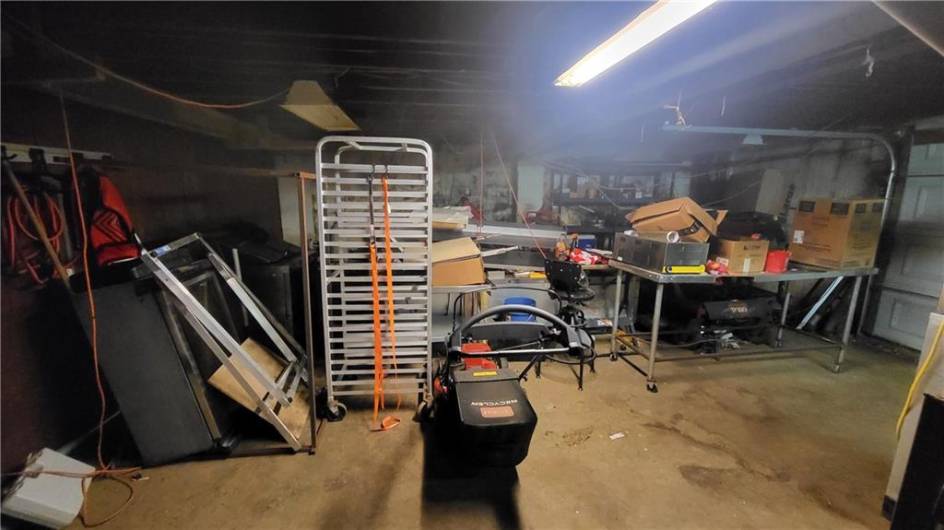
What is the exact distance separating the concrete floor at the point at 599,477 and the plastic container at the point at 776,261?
981mm

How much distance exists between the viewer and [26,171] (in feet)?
5.62

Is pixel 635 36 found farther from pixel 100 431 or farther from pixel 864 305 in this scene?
pixel 864 305

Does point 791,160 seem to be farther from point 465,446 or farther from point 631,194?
point 465,446

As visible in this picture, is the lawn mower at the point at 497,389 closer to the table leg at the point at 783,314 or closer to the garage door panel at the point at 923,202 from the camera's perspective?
the table leg at the point at 783,314

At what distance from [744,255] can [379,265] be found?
275cm

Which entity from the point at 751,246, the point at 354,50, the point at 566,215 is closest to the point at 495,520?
the point at 354,50

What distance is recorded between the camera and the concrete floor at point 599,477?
5.49 ft

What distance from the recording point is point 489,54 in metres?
1.79

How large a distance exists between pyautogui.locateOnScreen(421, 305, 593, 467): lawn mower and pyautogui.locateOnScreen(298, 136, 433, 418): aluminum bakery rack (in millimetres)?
648

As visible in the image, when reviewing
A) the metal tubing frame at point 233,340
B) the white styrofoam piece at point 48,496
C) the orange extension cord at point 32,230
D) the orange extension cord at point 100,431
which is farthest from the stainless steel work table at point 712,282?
the orange extension cord at point 32,230

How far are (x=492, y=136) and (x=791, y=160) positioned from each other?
143 inches

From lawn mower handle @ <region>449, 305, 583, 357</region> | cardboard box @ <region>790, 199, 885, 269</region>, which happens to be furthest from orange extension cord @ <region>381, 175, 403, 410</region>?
cardboard box @ <region>790, 199, 885, 269</region>

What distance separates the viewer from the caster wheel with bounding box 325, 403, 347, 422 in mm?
2338

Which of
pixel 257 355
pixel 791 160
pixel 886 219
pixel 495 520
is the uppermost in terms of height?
pixel 791 160
